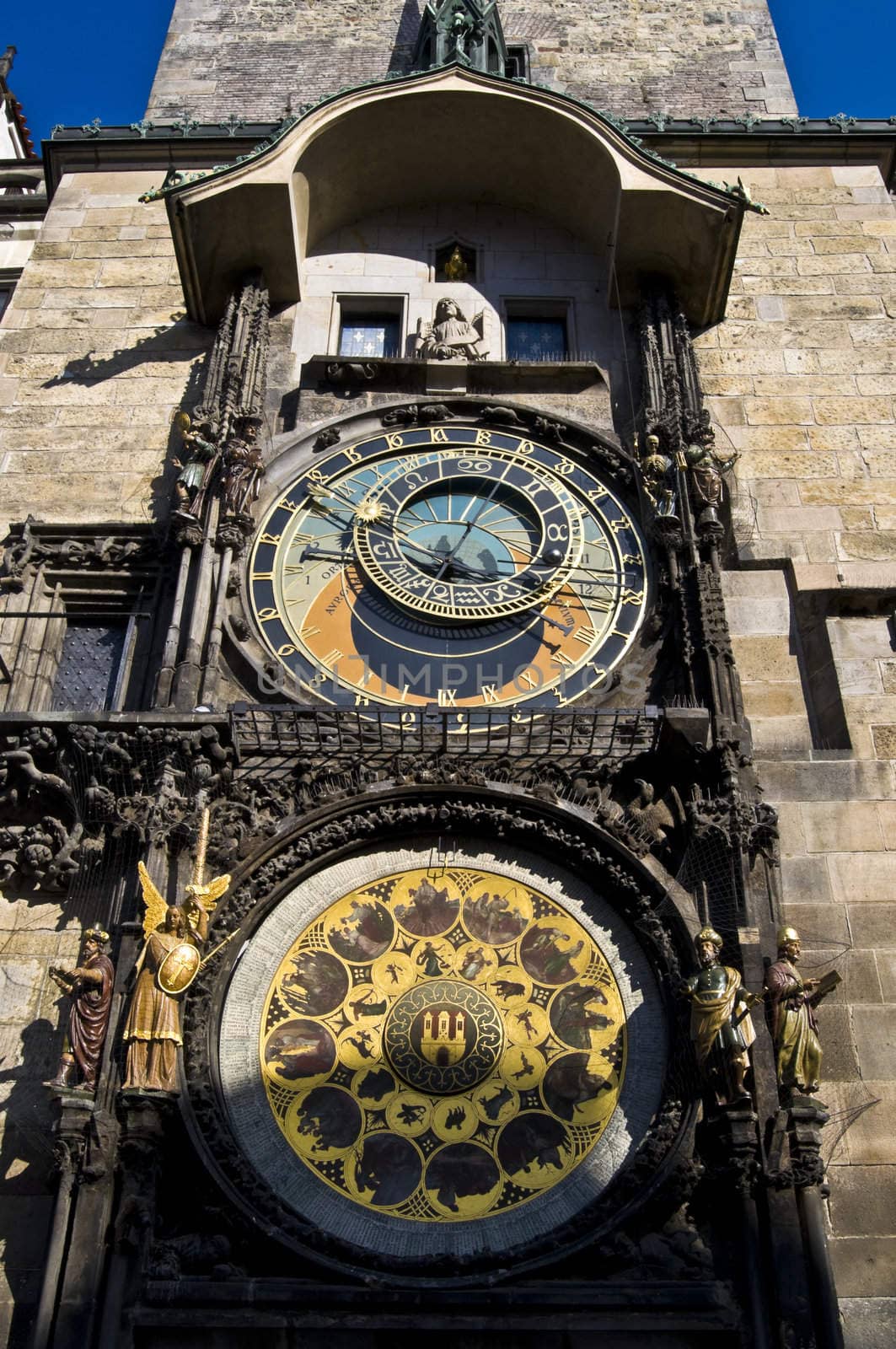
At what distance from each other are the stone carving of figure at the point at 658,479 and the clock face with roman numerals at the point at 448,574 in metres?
0.30

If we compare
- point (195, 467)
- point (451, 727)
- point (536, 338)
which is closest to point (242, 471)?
point (195, 467)

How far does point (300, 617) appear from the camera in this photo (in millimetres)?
10266

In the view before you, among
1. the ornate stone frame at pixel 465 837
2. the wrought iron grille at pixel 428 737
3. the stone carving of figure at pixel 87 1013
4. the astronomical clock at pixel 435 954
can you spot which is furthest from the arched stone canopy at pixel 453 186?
the stone carving of figure at pixel 87 1013

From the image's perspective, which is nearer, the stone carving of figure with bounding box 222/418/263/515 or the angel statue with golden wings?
the angel statue with golden wings

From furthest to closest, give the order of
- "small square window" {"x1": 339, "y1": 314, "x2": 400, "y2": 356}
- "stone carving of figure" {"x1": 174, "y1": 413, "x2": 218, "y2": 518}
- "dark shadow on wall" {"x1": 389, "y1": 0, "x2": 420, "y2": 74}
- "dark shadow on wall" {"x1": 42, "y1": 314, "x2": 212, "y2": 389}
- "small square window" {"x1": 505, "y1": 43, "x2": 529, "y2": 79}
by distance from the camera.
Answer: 1. "dark shadow on wall" {"x1": 389, "y1": 0, "x2": 420, "y2": 74}
2. "small square window" {"x1": 505, "y1": 43, "x2": 529, "y2": 79}
3. "small square window" {"x1": 339, "y1": 314, "x2": 400, "y2": 356}
4. "dark shadow on wall" {"x1": 42, "y1": 314, "x2": 212, "y2": 389}
5. "stone carving of figure" {"x1": 174, "y1": 413, "x2": 218, "y2": 518}

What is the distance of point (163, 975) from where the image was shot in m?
7.84

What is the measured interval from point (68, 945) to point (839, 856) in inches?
188

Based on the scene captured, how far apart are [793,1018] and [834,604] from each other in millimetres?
3680

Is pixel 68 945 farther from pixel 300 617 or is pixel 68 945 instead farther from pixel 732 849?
pixel 732 849

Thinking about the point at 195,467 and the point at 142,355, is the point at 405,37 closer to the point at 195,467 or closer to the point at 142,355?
the point at 142,355

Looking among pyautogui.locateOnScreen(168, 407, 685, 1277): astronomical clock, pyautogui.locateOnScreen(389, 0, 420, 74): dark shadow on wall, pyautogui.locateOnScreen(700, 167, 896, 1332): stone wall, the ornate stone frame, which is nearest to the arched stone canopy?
pyautogui.locateOnScreen(700, 167, 896, 1332): stone wall

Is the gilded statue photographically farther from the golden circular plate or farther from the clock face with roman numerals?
the golden circular plate

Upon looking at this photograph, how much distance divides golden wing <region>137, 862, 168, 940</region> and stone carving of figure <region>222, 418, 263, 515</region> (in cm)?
324

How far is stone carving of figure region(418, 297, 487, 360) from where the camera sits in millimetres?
11891
